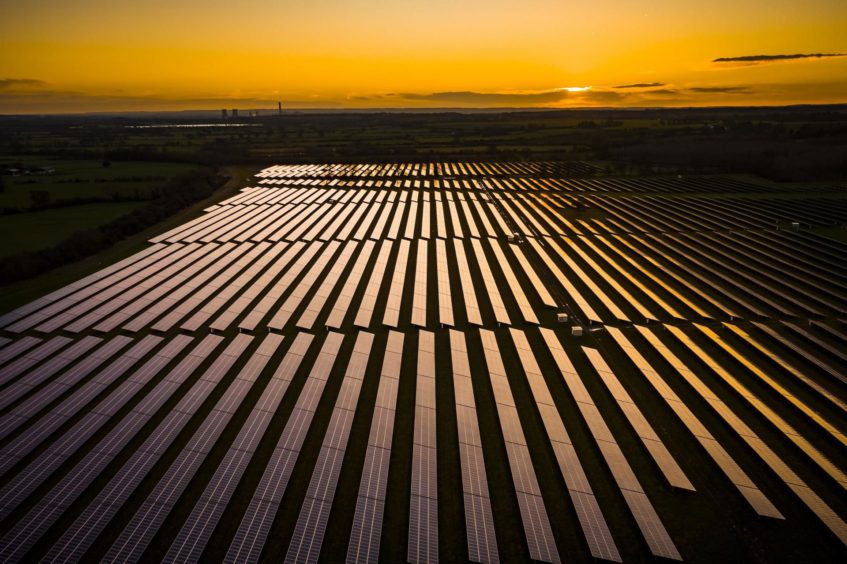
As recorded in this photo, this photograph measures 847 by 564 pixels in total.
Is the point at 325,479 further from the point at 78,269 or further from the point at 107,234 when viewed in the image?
the point at 107,234

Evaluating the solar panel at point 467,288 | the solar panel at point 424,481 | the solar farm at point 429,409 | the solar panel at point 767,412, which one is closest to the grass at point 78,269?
the solar farm at point 429,409

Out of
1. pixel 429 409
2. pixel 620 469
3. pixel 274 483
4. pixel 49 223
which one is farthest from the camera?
pixel 49 223

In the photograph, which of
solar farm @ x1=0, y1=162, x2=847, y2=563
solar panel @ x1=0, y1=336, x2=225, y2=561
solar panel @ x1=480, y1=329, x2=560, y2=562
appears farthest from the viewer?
solar farm @ x1=0, y1=162, x2=847, y2=563

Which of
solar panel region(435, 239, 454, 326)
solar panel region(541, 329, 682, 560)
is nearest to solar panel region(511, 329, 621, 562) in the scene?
solar panel region(541, 329, 682, 560)

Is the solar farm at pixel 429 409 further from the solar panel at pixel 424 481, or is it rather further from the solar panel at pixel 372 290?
the solar panel at pixel 372 290

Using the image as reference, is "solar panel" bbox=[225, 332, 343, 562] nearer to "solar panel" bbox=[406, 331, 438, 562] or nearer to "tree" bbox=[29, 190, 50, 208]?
"solar panel" bbox=[406, 331, 438, 562]

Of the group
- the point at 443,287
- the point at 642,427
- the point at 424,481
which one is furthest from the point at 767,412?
the point at 443,287
